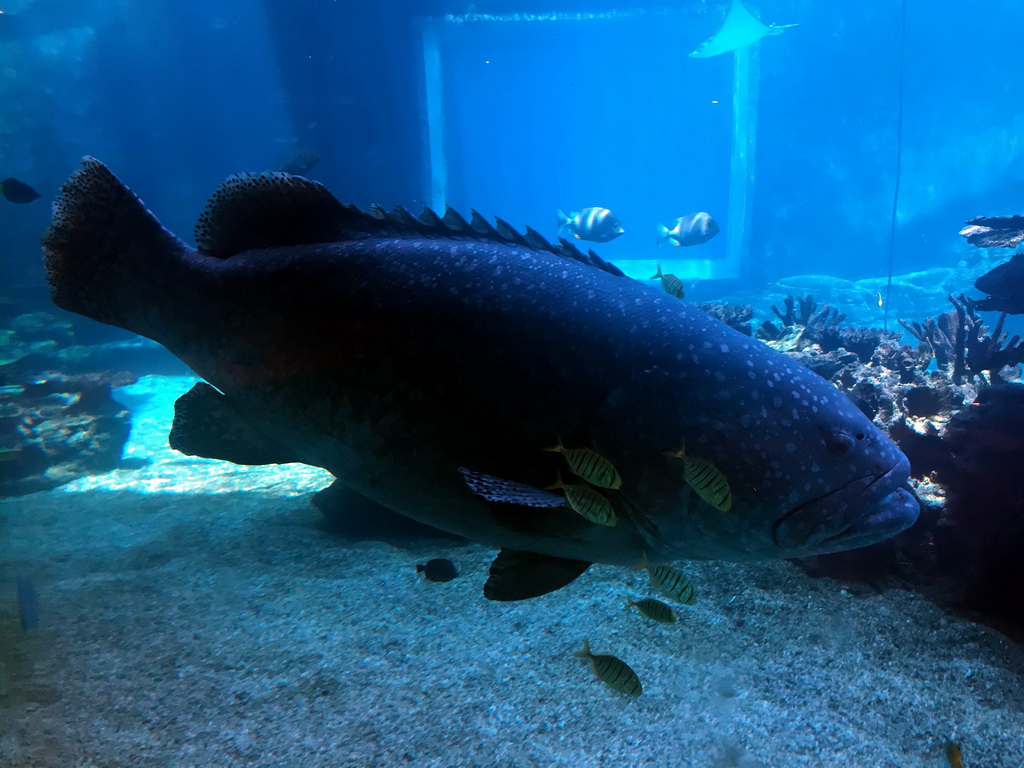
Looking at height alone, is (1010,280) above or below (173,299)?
below

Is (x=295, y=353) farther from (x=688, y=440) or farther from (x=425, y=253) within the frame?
(x=688, y=440)

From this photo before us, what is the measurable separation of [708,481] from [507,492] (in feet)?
1.84

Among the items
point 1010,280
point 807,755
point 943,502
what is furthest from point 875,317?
point 807,755

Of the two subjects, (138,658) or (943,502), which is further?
(943,502)

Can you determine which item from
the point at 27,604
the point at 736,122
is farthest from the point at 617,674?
the point at 736,122

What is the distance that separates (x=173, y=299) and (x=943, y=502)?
481 centimetres

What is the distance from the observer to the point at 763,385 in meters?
1.58

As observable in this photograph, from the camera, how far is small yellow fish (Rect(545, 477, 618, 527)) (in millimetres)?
1485

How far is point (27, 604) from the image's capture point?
137 inches

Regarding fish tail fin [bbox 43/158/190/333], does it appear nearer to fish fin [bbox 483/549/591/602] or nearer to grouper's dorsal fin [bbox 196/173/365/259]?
grouper's dorsal fin [bbox 196/173/365/259]

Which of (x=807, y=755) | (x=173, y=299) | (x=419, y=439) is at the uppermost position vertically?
(x=173, y=299)

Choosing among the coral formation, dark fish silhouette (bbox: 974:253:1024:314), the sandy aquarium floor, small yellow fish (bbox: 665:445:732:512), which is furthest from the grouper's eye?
the coral formation

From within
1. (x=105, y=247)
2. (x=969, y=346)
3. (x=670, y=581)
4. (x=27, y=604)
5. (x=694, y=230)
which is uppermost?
(x=105, y=247)

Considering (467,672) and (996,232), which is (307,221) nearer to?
(467,672)
